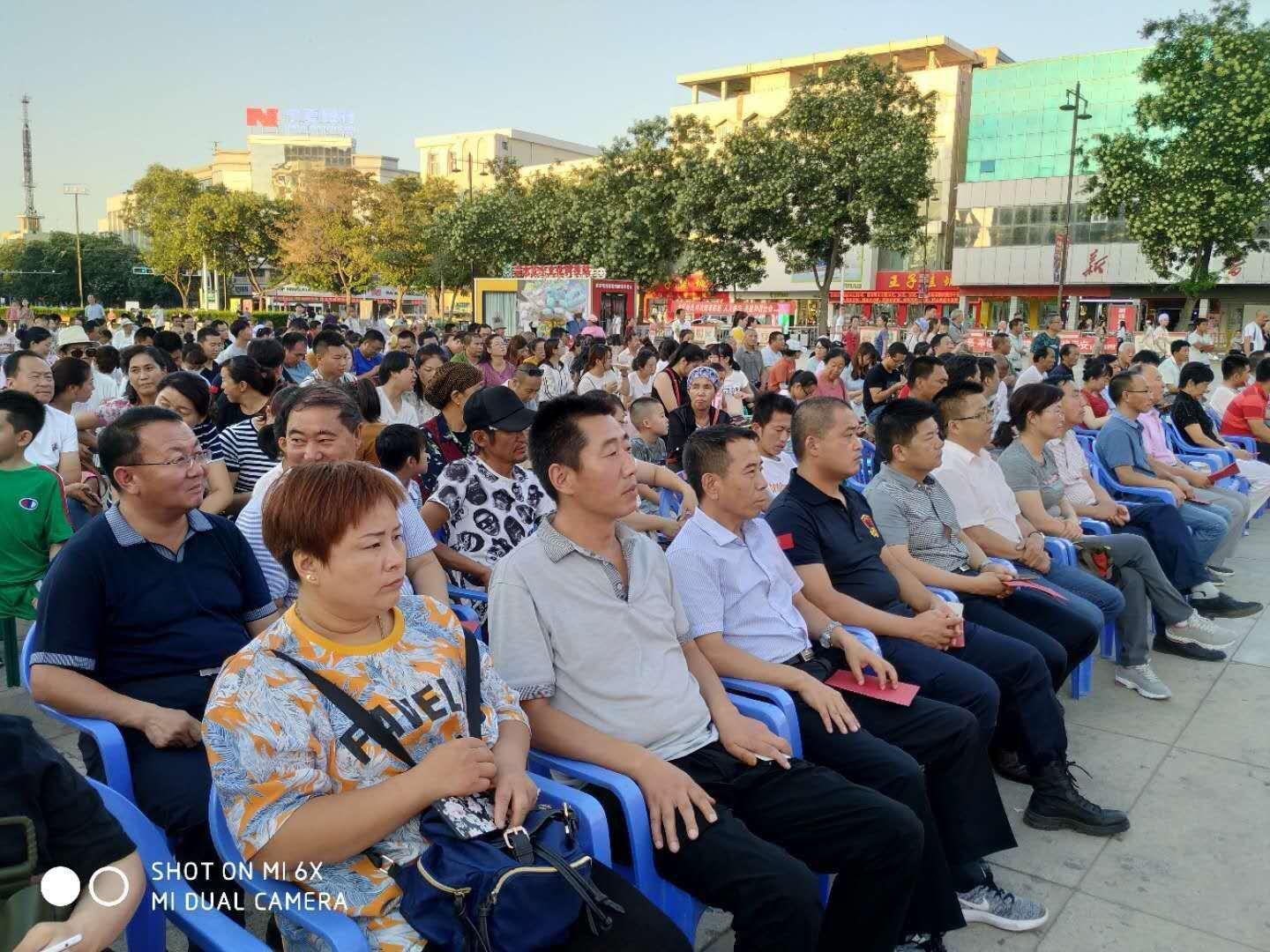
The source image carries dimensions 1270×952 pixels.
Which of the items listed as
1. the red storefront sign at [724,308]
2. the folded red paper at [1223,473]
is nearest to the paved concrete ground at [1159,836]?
the folded red paper at [1223,473]

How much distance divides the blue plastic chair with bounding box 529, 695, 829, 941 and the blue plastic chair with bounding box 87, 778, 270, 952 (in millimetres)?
829

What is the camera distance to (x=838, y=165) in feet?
76.0

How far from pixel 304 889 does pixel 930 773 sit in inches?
76.8

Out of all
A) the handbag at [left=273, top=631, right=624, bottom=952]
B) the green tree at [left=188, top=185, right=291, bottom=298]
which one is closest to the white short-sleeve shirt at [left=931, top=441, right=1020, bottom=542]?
the handbag at [left=273, top=631, right=624, bottom=952]

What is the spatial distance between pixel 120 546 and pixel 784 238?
23.7m

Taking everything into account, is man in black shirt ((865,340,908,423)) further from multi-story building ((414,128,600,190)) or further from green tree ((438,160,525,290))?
multi-story building ((414,128,600,190))

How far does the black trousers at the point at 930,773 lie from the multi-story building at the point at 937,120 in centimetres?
3955

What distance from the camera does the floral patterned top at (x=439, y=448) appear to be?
14.1 ft

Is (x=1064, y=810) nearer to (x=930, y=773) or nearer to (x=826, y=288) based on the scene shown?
(x=930, y=773)

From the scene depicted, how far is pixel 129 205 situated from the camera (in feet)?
175

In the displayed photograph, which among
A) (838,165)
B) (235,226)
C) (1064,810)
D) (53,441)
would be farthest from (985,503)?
(235,226)

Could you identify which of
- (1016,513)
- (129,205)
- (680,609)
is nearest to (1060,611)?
(1016,513)

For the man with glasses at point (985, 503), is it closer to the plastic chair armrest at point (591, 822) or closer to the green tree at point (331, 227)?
the plastic chair armrest at point (591, 822)

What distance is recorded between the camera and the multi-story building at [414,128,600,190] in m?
81.9
